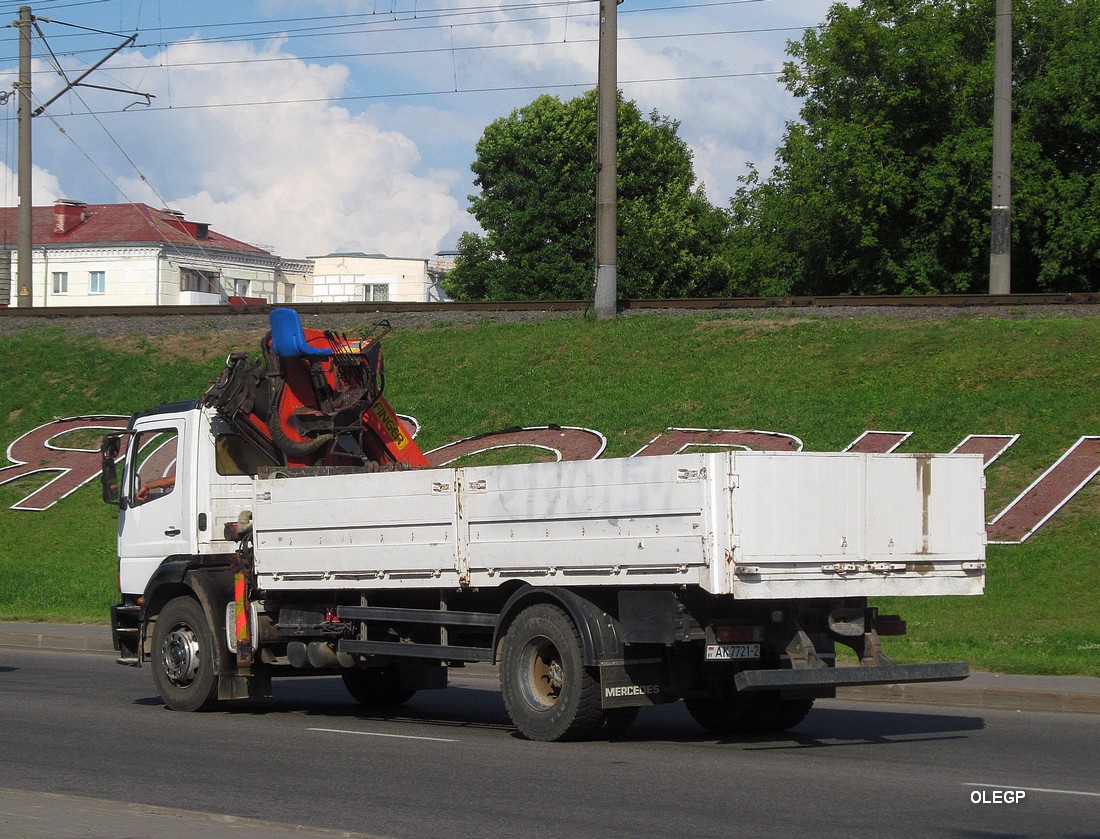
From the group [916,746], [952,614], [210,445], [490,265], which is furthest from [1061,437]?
[490,265]

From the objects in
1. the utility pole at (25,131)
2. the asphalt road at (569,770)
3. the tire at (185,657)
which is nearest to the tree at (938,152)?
the utility pole at (25,131)

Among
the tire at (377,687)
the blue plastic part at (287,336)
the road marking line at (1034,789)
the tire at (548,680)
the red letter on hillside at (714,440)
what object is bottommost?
the tire at (377,687)

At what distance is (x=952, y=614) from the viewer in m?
18.0

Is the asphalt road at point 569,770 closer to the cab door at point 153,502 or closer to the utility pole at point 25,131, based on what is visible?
the cab door at point 153,502

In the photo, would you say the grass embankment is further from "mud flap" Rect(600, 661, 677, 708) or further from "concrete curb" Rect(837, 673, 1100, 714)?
"mud flap" Rect(600, 661, 677, 708)

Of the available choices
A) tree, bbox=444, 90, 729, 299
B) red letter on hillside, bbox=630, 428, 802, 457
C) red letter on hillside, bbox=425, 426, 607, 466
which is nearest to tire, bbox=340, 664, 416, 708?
red letter on hillside, bbox=630, 428, 802, 457

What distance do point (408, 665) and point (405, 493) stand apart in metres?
2.12

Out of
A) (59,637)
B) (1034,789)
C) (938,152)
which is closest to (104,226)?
(938,152)

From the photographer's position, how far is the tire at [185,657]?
13.0m

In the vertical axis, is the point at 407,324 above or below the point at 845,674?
above

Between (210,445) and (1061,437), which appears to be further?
(1061,437)

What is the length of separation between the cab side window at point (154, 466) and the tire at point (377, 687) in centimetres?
260

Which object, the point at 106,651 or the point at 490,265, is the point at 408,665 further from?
the point at 490,265

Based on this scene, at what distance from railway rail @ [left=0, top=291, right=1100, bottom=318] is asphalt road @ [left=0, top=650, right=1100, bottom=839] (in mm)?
15528
